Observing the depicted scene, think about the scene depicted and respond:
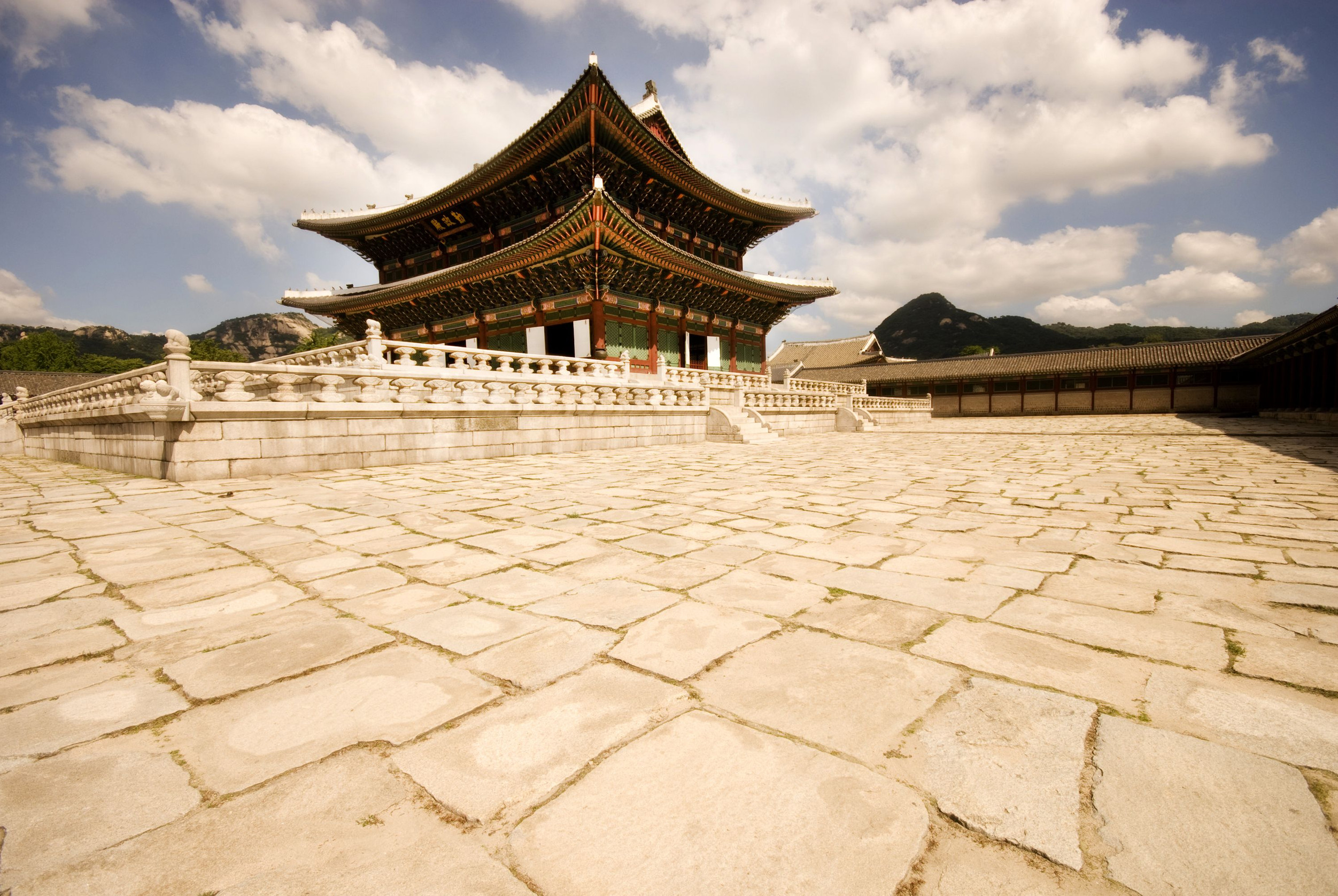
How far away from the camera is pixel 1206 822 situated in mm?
1069

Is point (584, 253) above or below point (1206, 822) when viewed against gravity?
above

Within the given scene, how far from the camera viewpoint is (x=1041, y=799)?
115cm

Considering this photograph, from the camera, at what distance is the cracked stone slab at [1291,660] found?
5.29ft

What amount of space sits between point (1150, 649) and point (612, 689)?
1.79 meters

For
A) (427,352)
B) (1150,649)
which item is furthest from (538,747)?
(427,352)

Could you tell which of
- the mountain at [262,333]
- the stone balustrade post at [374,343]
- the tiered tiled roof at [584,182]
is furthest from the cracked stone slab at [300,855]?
the mountain at [262,333]

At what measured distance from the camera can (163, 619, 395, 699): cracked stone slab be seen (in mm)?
1670

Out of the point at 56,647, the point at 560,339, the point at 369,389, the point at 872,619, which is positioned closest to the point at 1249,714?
the point at 872,619

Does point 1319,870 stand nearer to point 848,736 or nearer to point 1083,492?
point 848,736

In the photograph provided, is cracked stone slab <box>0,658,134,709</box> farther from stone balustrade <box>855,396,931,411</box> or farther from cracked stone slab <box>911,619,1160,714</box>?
stone balustrade <box>855,396,931,411</box>

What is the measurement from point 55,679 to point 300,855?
1.40 meters

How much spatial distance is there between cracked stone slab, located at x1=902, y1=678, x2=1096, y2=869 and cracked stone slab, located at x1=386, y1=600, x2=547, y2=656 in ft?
4.44

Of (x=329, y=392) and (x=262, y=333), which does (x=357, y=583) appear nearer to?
(x=329, y=392)

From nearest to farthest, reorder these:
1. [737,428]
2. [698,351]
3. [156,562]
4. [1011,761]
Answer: [1011,761] < [156,562] < [737,428] < [698,351]
